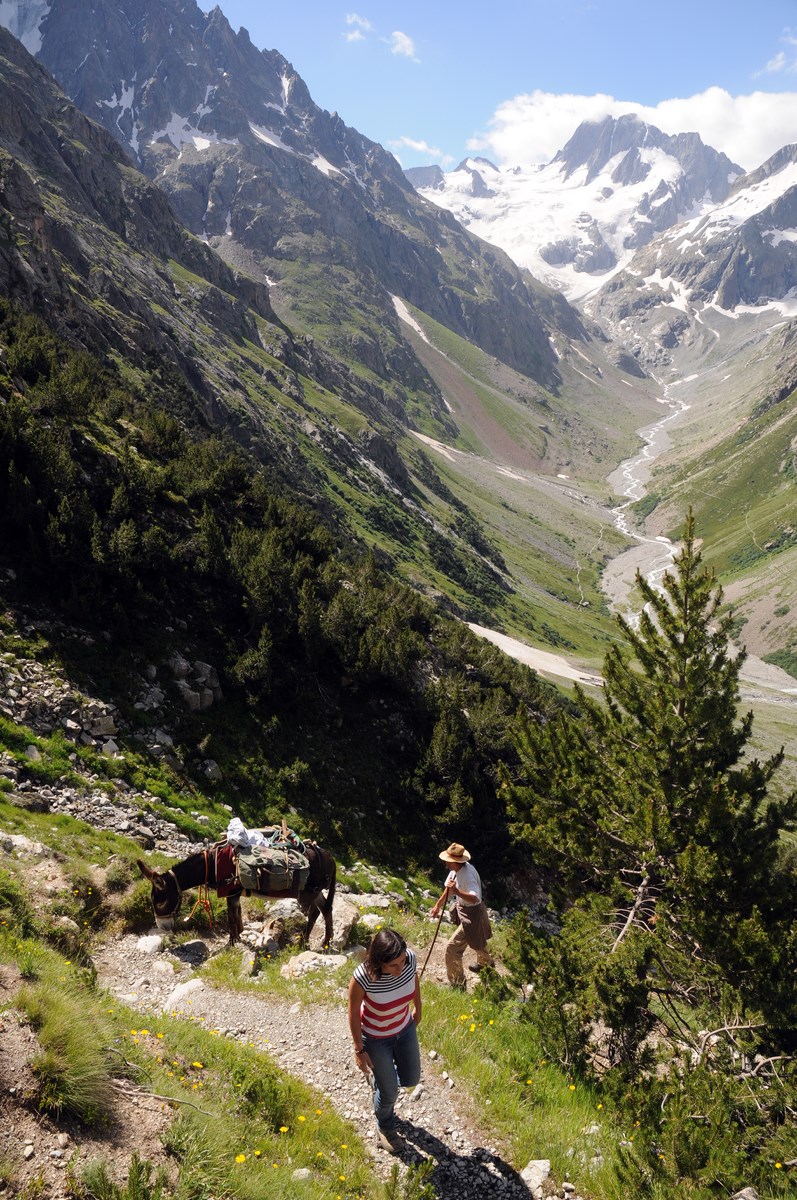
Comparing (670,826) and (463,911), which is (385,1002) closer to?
(463,911)

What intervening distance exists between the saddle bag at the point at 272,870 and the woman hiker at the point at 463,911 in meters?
2.66

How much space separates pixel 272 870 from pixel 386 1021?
15.3 ft

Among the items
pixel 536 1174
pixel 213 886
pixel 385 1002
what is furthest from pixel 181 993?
pixel 536 1174

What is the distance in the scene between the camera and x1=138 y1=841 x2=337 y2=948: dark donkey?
36.8ft

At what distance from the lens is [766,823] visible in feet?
46.9

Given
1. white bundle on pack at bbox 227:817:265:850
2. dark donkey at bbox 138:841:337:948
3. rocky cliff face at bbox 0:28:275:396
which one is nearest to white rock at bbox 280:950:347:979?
dark donkey at bbox 138:841:337:948

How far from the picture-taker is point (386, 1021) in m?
6.95

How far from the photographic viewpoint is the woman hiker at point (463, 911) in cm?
1128

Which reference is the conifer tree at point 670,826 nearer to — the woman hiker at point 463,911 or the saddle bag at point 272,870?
the woman hiker at point 463,911

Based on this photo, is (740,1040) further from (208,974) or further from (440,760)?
(440,760)

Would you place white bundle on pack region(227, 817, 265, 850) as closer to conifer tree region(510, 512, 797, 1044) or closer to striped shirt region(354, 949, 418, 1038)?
striped shirt region(354, 949, 418, 1038)

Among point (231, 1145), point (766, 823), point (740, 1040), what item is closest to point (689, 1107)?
point (740, 1040)

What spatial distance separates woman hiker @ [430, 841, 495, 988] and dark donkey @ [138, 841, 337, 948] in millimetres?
2192

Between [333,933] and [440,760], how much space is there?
1184 cm
